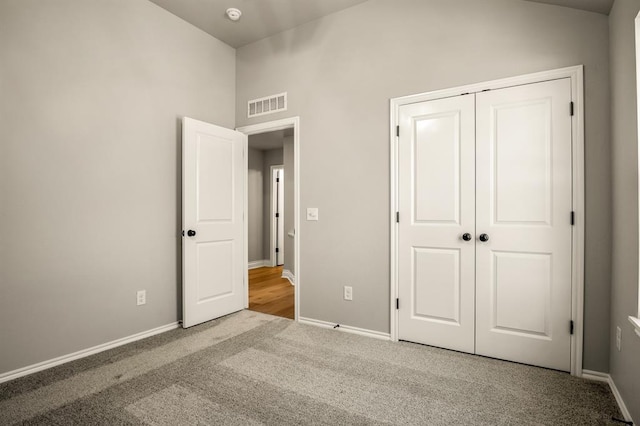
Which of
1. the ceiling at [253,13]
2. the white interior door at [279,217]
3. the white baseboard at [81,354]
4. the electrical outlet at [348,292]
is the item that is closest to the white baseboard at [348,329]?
the electrical outlet at [348,292]

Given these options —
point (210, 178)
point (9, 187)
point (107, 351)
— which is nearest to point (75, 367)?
point (107, 351)

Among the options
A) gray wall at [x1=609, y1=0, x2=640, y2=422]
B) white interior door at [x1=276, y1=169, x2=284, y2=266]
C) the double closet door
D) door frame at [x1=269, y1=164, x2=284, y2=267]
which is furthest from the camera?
white interior door at [x1=276, y1=169, x2=284, y2=266]

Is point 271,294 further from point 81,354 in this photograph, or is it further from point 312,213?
point 81,354

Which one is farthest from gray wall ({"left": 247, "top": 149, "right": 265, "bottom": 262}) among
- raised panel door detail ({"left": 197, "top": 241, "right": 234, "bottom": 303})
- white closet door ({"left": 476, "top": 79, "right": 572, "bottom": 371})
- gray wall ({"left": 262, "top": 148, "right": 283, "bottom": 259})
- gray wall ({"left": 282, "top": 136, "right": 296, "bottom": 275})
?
white closet door ({"left": 476, "top": 79, "right": 572, "bottom": 371})

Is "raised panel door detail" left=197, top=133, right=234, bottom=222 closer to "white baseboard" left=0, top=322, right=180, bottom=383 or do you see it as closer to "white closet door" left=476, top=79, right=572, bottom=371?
"white baseboard" left=0, top=322, right=180, bottom=383

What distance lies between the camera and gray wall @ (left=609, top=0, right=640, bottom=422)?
66.5 inches

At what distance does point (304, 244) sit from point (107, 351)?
1.88 meters

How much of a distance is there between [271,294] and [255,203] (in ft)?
9.51

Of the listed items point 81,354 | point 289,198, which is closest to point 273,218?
point 289,198

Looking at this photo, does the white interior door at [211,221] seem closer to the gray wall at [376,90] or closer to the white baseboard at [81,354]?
the white baseboard at [81,354]

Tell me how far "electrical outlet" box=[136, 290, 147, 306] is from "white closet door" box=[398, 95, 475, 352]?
2283 millimetres

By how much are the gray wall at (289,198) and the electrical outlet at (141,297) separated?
2707mm

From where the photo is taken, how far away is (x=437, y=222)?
272 centimetres

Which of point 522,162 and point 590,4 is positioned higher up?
point 590,4
